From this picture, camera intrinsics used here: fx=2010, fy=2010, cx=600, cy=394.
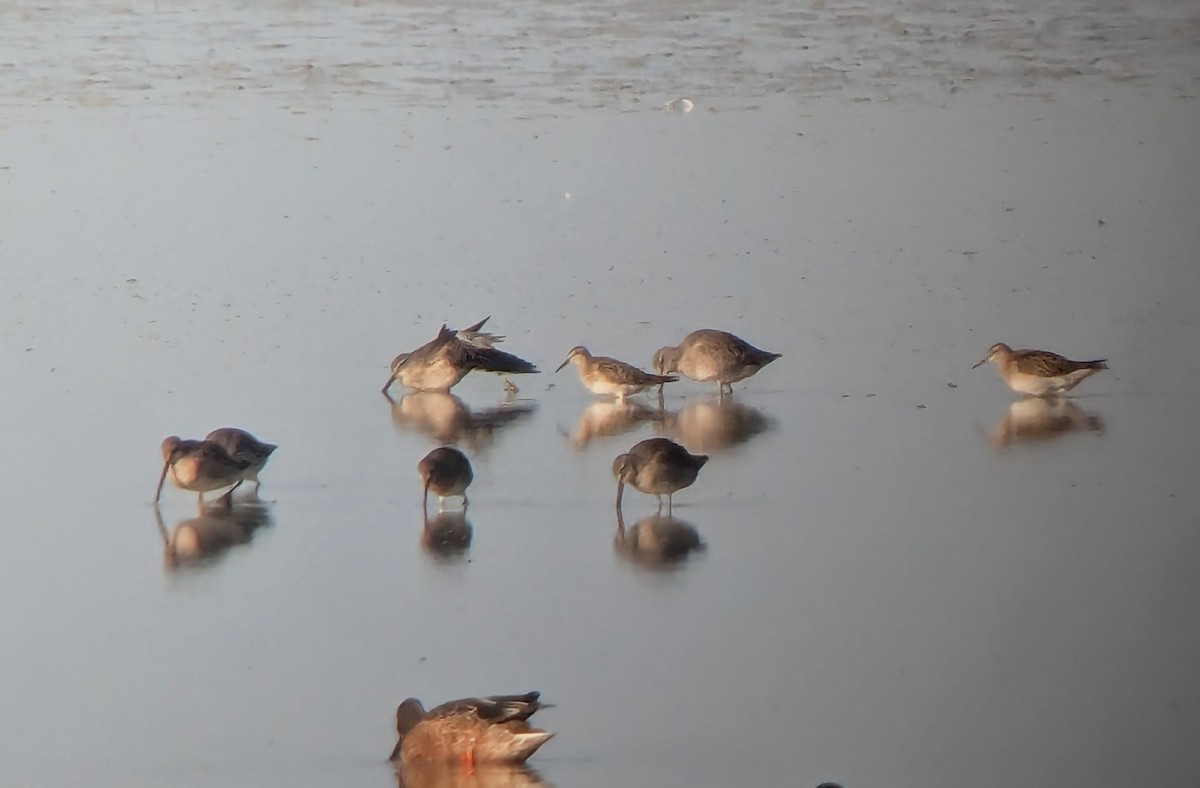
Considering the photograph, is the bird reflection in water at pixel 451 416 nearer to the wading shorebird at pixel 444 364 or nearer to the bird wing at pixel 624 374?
the wading shorebird at pixel 444 364

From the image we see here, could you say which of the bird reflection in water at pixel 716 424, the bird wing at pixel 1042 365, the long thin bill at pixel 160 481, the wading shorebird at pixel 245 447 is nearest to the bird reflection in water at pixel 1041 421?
the bird wing at pixel 1042 365

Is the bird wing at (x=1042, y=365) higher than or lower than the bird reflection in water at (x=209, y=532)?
higher

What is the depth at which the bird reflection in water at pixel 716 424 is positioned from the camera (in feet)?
28.6

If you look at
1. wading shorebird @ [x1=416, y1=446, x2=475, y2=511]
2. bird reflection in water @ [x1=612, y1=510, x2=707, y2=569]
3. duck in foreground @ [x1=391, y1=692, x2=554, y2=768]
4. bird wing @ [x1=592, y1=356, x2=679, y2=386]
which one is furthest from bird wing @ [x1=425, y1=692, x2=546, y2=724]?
bird wing @ [x1=592, y1=356, x2=679, y2=386]

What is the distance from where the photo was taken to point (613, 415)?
9.20 meters

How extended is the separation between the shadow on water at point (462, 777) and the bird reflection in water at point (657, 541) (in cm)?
175

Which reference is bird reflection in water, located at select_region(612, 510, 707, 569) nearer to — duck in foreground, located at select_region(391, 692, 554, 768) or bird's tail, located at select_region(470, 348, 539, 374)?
duck in foreground, located at select_region(391, 692, 554, 768)

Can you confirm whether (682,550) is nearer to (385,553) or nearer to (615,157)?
(385,553)

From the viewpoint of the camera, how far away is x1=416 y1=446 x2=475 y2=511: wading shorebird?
24.8ft

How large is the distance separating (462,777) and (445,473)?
91.4 inches

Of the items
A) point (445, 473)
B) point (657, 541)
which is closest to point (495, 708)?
point (657, 541)

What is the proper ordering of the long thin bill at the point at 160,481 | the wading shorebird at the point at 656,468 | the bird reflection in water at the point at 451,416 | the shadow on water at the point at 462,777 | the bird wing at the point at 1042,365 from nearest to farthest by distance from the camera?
1. the shadow on water at the point at 462,777
2. the wading shorebird at the point at 656,468
3. the long thin bill at the point at 160,481
4. the bird reflection in water at the point at 451,416
5. the bird wing at the point at 1042,365

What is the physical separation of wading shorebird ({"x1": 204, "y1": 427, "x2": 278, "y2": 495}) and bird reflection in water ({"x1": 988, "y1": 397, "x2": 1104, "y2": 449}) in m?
3.06

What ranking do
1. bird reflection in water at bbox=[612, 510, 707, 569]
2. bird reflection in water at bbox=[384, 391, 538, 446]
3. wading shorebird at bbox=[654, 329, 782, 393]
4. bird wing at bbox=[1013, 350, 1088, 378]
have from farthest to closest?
wading shorebird at bbox=[654, 329, 782, 393] < bird wing at bbox=[1013, 350, 1088, 378] < bird reflection in water at bbox=[384, 391, 538, 446] < bird reflection in water at bbox=[612, 510, 707, 569]
